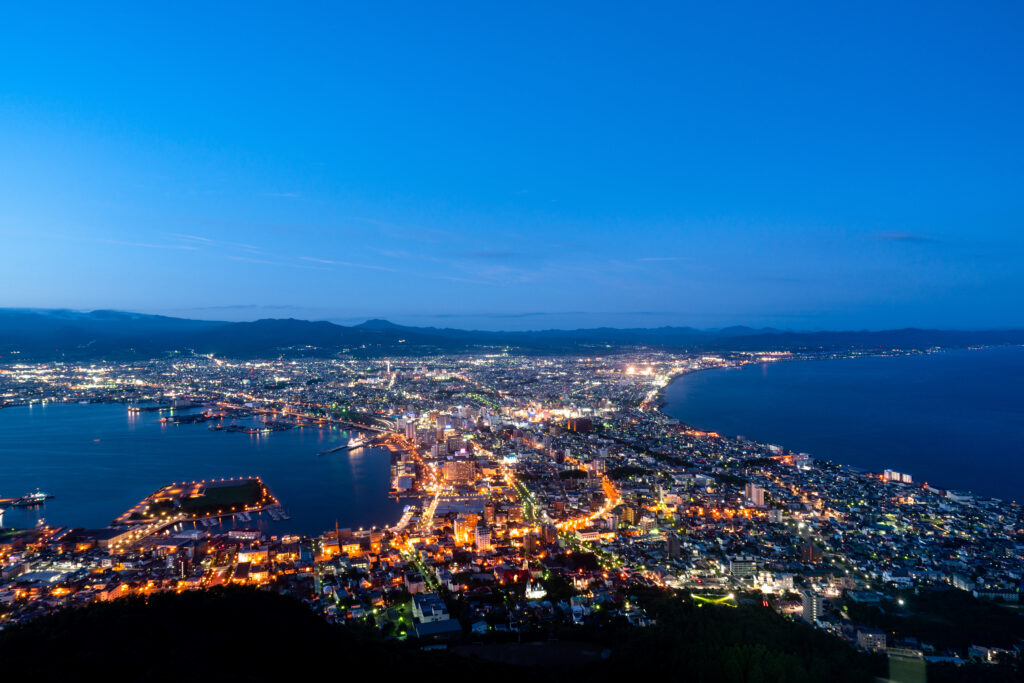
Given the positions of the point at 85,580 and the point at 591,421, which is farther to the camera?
the point at 591,421

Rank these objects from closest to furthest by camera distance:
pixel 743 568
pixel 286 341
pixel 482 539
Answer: pixel 743 568 → pixel 482 539 → pixel 286 341

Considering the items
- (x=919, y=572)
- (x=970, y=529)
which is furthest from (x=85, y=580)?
(x=970, y=529)

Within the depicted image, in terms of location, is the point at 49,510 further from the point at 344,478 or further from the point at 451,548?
the point at 451,548

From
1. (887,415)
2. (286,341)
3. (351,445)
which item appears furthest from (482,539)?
(286,341)

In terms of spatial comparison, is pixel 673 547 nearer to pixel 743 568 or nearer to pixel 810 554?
pixel 743 568

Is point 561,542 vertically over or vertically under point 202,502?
over

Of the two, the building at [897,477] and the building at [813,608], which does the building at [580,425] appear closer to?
the building at [897,477]
